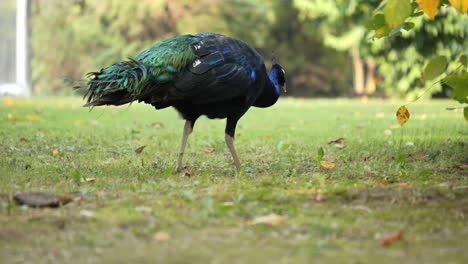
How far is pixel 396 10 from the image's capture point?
4.41 metres

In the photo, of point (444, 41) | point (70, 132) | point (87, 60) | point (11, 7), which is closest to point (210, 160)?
point (70, 132)

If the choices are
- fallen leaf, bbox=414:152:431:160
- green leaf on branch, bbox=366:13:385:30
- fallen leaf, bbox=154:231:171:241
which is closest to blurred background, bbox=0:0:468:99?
fallen leaf, bbox=414:152:431:160

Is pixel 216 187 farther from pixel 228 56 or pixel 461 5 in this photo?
pixel 461 5

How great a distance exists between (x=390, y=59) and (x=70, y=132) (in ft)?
49.6

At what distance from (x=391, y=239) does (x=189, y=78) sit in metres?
2.82

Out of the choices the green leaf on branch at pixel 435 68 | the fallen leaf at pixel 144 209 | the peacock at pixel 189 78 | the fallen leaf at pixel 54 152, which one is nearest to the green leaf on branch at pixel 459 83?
the green leaf on branch at pixel 435 68

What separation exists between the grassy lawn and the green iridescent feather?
0.77 metres

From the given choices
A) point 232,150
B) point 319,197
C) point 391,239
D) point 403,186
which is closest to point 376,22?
point 403,186

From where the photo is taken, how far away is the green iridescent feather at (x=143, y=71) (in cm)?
621

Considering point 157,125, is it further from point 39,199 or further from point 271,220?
point 271,220

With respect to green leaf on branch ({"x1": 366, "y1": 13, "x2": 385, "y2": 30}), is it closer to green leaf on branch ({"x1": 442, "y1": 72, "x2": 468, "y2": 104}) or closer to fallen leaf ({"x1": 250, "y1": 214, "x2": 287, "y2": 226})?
green leaf on branch ({"x1": 442, "y1": 72, "x2": 468, "y2": 104})

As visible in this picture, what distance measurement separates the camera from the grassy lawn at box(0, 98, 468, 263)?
13.1 ft

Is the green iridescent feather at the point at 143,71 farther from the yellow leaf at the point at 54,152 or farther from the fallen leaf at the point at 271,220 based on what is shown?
the fallen leaf at the point at 271,220

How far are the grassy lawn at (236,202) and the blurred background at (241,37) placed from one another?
13893mm
